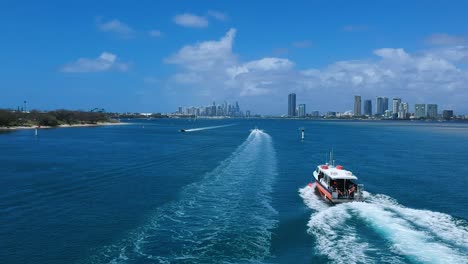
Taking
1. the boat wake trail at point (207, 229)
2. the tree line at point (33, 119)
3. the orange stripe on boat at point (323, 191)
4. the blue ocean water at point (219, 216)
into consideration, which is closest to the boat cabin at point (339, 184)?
the orange stripe on boat at point (323, 191)

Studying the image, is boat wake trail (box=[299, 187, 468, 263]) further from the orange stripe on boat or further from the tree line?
the tree line

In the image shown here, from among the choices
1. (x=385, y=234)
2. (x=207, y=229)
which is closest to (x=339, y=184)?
(x=385, y=234)

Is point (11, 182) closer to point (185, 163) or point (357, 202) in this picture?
point (185, 163)

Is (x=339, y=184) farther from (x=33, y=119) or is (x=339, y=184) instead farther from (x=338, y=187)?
(x=33, y=119)

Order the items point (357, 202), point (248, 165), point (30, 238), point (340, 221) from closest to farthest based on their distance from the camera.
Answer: point (30, 238) → point (340, 221) → point (357, 202) → point (248, 165)

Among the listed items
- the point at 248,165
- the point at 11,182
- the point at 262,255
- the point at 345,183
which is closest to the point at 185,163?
the point at 248,165

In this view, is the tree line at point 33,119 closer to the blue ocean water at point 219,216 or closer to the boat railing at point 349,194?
the blue ocean water at point 219,216
